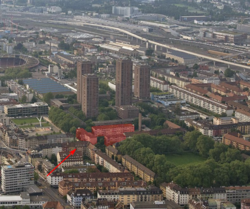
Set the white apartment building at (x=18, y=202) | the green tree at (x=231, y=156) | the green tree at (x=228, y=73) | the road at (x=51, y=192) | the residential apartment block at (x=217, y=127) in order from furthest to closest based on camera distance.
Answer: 1. the green tree at (x=228, y=73)
2. the residential apartment block at (x=217, y=127)
3. the green tree at (x=231, y=156)
4. the road at (x=51, y=192)
5. the white apartment building at (x=18, y=202)

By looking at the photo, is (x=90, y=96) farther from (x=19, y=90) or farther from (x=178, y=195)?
(x=178, y=195)

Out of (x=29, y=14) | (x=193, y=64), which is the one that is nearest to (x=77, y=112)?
(x=193, y=64)

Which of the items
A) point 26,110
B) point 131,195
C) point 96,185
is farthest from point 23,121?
point 131,195

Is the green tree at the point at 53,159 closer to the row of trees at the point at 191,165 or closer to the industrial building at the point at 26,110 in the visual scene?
the row of trees at the point at 191,165

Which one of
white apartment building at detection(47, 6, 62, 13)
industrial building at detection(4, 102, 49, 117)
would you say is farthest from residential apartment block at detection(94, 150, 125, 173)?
white apartment building at detection(47, 6, 62, 13)

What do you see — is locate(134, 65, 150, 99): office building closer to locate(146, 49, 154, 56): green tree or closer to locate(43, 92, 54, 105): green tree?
locate(43, 92, 54, 105): green tree

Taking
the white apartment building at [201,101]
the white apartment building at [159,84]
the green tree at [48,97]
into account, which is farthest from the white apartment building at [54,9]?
the green tree at [48,97]
